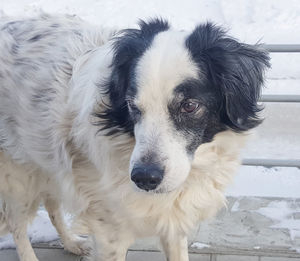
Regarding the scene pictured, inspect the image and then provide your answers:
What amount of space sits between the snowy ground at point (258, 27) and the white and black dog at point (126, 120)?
1479mm

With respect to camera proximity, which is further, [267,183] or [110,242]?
[267,183]

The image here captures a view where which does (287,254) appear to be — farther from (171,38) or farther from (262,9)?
(262,9)

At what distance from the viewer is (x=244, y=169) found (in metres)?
4.81

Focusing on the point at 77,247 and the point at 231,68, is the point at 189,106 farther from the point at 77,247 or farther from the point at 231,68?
the point at 77,247

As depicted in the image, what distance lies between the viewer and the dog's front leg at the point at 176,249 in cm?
337

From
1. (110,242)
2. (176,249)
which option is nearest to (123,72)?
(110,242)

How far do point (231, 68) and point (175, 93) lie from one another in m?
0.28

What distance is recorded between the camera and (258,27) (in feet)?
28.4

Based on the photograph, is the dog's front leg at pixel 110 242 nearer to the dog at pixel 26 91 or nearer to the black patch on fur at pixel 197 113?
the dog at pixel 26 91

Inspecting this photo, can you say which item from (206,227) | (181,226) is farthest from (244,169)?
(181,226)

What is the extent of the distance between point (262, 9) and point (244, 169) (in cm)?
494

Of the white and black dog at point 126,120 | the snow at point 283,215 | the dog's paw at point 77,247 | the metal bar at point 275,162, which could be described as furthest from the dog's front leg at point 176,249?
the metal bar at point 275,162

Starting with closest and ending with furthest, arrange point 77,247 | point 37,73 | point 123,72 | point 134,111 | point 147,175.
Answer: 1. point 147,175
2. point 134,111
3. point 123,72
4. point 37,73
5. point 77,247

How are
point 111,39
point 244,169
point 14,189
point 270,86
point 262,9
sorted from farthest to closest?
1. point 262,9
2. point 270,86
3. point 244,169
4. point 14,189
5. point 111,39
